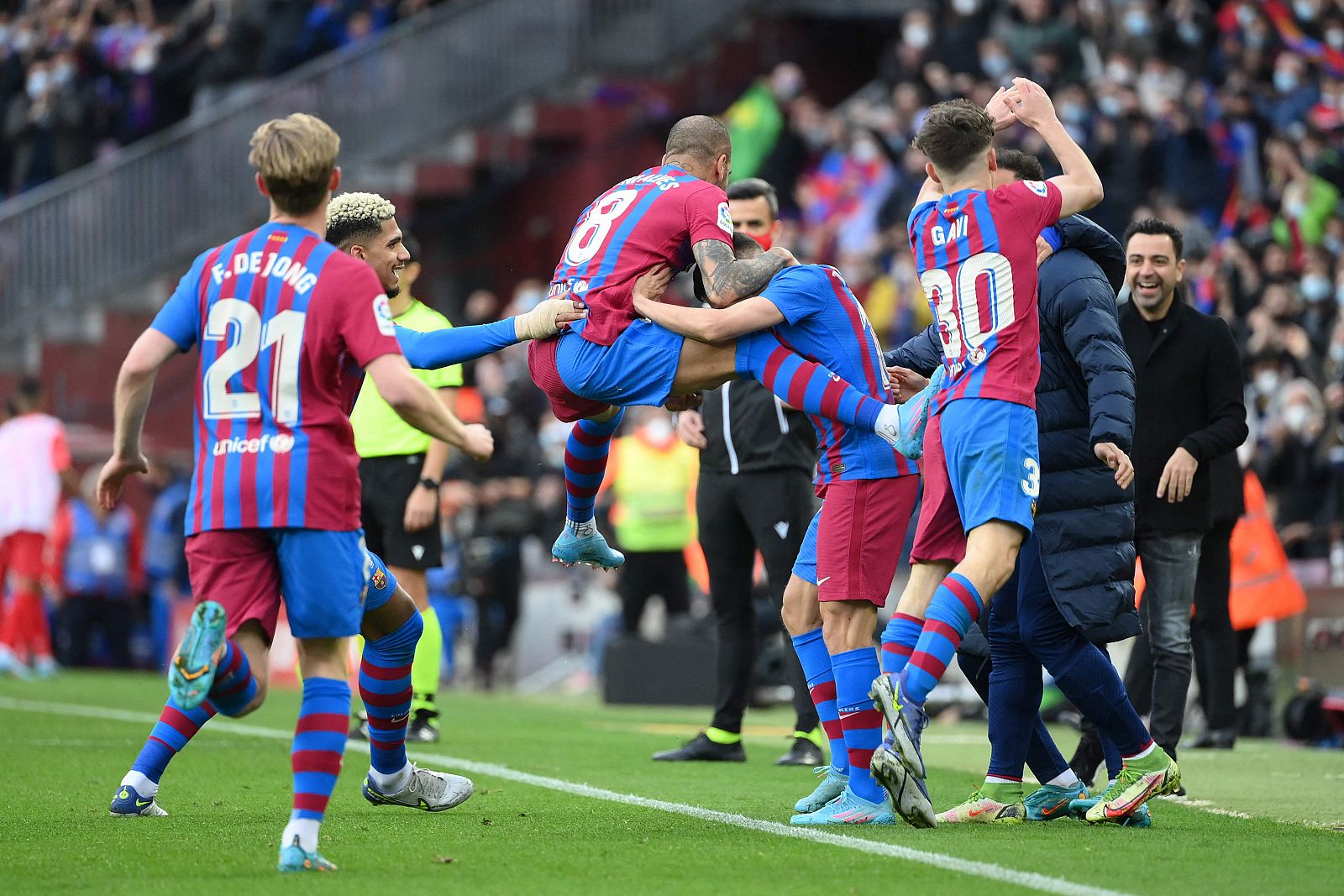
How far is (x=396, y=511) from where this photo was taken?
30.4ft

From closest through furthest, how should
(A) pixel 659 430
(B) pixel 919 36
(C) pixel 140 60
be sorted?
(A) pixel 659 430 < (B) pixel 919 36 < (C) pixel 140 60

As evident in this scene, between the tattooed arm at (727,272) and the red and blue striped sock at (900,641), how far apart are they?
46.2 inches

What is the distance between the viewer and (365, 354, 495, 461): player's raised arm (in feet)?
16.5

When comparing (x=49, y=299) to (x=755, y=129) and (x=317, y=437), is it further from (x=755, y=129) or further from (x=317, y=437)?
(x=317, y=437)

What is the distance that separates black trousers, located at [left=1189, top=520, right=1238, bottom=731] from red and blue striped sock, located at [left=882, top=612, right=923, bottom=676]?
3735 mm

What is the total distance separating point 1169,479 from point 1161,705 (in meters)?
0.93

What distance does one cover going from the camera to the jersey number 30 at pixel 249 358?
514 centimetres

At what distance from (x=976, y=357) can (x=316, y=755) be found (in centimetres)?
238

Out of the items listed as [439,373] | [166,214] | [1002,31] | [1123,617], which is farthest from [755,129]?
[1123,617]

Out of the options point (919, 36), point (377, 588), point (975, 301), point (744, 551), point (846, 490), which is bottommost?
point (377, 588)

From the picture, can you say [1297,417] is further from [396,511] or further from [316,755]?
[316,755]

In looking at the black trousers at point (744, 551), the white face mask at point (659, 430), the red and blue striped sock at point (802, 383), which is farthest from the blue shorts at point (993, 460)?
the white face mask at point (659, 430)

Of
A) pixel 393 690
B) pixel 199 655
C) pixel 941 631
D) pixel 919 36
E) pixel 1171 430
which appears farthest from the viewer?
pixel 919 36

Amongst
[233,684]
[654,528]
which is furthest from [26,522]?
[233,684]
